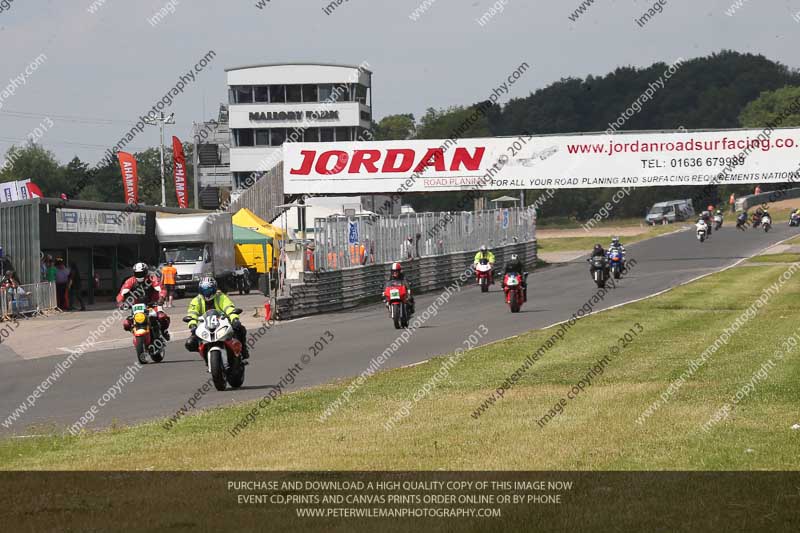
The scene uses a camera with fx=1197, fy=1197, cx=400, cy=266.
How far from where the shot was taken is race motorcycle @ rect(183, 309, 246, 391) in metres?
14.5

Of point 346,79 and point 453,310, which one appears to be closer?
point 453,310

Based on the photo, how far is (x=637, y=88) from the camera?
530 ft

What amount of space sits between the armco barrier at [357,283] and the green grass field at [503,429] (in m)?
14.3

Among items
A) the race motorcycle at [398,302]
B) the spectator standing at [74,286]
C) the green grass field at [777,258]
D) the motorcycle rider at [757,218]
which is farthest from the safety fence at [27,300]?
the motorcycle rider at [757,218]

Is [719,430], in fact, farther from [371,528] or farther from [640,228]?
[640,228]

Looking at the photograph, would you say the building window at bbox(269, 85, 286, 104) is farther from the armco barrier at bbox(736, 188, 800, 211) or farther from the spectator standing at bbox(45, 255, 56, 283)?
the spectator standing at bbox(45, 255, 56, 283)

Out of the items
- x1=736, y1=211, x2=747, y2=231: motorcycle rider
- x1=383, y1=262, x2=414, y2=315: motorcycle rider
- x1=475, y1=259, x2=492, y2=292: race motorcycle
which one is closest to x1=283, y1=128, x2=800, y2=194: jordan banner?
x1=475, y1=259, x2=492, y2=292: race motorcycle

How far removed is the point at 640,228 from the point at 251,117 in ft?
113

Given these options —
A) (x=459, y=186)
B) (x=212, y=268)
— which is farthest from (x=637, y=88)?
(x=212, y=268)

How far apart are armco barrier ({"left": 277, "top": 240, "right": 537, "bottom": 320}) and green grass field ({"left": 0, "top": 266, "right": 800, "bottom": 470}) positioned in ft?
46.8

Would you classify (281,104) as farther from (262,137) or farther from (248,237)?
(248,237)

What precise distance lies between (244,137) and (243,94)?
364cm

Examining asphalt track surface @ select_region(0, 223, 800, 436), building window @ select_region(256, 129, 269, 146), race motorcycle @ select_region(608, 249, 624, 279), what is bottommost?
asphalt track surface @ select_region(0, 223, 800, 436)

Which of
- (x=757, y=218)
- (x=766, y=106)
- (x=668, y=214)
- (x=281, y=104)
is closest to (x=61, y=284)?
(x=757, y=218)
